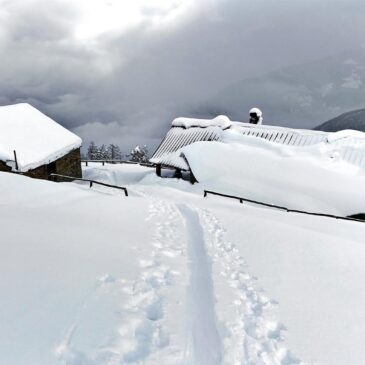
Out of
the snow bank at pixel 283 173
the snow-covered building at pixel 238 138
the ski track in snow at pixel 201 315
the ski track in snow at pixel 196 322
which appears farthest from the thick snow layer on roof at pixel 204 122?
the ski track in snow at pixel 196 322

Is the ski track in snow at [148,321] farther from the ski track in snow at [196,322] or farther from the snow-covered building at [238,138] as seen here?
the snow-covered building at [238,138]

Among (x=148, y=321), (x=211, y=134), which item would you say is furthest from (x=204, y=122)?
(x=148, y=321)

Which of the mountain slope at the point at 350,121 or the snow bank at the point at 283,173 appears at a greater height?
the snow bank at the point at 283,173

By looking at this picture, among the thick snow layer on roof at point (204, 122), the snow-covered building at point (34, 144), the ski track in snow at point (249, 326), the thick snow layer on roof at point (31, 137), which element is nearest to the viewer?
the ski track in snow at point (249, 326)

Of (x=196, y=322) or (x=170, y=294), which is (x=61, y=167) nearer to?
(x=170, y=294)

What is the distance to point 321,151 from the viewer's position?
23.6 meters

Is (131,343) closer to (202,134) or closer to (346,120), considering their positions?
(202,134)

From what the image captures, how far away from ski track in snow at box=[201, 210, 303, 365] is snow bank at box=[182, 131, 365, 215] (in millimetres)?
14094

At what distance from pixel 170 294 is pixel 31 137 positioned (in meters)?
23.7

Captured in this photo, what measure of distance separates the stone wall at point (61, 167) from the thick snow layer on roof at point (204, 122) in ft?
34.8

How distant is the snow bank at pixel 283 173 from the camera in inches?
766

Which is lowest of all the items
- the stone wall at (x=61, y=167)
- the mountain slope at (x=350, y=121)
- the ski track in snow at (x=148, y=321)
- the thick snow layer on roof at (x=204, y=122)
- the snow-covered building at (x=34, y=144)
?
the mountain slope at (x=350, y=121)

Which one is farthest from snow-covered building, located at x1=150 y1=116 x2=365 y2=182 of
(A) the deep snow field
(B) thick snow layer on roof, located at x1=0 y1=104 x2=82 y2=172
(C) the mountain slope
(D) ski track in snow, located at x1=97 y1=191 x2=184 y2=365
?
(C) the mountain slope

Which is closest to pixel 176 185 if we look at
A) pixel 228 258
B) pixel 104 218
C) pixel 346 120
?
pixel 104 218
